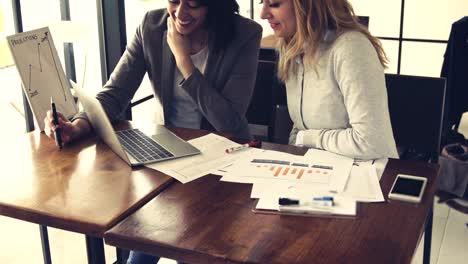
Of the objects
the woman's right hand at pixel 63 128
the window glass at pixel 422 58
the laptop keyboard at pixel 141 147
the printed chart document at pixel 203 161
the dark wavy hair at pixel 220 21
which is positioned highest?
the dark wavy hair at pixel 220 21

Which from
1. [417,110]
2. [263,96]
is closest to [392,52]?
[263,96]

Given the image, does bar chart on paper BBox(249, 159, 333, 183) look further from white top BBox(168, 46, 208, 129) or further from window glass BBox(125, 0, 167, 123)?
window glass BBox(125, 0, 167, 123)

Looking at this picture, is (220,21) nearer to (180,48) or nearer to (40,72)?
(180,48)

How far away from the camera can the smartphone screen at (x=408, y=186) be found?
55.1 inches

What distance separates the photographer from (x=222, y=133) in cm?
190

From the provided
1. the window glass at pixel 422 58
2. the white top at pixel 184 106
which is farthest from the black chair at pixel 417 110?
the window glass at pixel 422 58

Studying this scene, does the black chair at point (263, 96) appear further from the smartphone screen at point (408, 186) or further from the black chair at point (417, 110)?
the smartphone screen at point (408, 186)

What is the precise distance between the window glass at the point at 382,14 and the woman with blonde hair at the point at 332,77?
2371 mm

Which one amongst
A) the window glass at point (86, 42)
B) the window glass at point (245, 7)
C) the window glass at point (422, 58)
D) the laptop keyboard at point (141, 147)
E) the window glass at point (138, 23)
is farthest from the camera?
the window glass at point (245, 7)

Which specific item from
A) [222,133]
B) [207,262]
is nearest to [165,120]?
[222,133]

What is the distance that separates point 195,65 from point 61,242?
1136mm

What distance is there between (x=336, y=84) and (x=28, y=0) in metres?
1.28

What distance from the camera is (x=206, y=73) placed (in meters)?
2.07

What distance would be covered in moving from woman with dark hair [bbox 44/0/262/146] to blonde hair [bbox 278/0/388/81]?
304 millimetres
